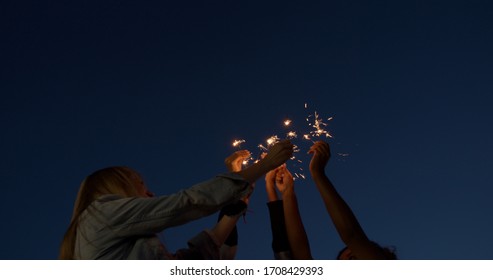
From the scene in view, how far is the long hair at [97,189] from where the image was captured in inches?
90.1

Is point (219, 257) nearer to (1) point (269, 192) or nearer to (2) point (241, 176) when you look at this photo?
(1) point (269, 192)

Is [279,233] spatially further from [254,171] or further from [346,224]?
[254,171]

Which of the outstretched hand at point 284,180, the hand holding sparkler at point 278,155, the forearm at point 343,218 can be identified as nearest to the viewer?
the hand holding sparkler at point 278,155

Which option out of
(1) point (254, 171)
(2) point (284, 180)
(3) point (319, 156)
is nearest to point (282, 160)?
(1) point (254, 171)

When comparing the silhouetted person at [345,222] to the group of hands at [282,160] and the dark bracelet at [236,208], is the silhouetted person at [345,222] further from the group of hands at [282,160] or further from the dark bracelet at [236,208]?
the dark bracelet at [236,208]

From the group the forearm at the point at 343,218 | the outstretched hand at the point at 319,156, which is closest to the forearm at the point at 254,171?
the forearm at the point at 343,218

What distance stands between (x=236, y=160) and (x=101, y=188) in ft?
4.15

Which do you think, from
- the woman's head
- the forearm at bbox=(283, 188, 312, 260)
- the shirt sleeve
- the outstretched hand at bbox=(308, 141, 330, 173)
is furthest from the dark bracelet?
the forearm at bbox=(283, 188, 312, 260)

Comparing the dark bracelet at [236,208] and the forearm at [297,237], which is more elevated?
the forearm at [297,237]

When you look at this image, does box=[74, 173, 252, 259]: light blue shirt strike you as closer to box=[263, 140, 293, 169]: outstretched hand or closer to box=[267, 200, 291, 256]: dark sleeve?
box=[263, 140, 293, 169]: outstretched hand

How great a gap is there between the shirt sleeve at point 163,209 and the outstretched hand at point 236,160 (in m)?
1.30

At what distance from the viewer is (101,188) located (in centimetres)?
239
